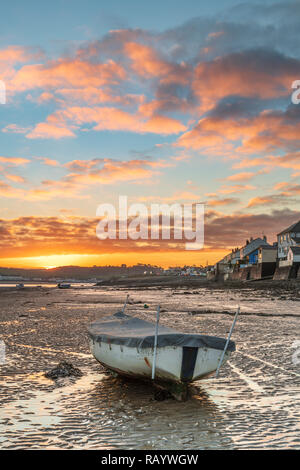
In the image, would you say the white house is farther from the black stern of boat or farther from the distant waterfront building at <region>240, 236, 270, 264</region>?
the black stern of boat

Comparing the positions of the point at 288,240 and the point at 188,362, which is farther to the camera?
the point at 288,240

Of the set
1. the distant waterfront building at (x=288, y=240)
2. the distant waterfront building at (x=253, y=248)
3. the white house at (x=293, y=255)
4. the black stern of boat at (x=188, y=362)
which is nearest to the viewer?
the black stern of boat at (x=188, y=362)

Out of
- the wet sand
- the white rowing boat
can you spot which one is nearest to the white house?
the wet sand

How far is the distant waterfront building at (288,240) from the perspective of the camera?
A: 284 ft

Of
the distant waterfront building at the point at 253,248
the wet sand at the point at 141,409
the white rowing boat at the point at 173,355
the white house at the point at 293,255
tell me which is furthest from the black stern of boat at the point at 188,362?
the distant waterfront building at the point at 253,248

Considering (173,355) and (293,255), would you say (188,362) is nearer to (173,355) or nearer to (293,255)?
(173,355)

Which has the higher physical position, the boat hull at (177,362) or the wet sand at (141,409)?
the boat hull at (177,362)

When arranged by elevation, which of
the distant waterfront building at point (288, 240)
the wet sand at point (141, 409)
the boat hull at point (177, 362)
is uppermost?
the distant waterfront building at point (288, 240)

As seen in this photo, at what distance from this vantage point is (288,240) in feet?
295

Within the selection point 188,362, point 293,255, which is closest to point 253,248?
point 293,255

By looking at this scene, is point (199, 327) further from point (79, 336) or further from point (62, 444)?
point (62, 444)

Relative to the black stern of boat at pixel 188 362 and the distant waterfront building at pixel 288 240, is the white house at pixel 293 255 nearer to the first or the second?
the distant waterfront building at pixel 288 240
